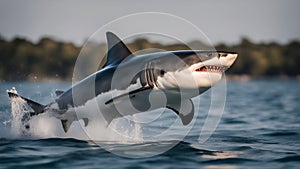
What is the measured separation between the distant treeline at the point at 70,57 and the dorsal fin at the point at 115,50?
91987 millimetres

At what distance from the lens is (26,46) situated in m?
140

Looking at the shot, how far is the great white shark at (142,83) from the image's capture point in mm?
9492

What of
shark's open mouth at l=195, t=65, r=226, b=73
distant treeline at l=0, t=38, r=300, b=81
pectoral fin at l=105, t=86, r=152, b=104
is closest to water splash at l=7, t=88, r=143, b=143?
pectoral fin at l=105, t=86, r=152, b=104

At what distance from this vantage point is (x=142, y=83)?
10031 millimetres

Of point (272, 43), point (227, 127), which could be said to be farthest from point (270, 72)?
point (227, 127)

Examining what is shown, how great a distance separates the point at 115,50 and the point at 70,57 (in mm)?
129262

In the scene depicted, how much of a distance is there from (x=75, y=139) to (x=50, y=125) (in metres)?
0.83

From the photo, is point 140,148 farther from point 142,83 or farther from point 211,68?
point 211,68

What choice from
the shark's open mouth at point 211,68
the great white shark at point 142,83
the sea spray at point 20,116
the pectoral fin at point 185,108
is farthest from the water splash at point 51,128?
the shark's open mouth at point 211,68

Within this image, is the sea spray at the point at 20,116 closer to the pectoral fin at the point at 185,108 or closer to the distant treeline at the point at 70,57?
the pectoral fin at the point at 185,108

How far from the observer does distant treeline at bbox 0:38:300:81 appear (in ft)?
437

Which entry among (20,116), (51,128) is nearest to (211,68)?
(51,128)

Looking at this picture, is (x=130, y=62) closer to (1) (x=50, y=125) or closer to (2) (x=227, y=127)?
(1) (x=50, y=125)

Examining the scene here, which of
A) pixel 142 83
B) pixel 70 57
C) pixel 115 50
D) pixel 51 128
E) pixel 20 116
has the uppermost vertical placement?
pixel 70 57
